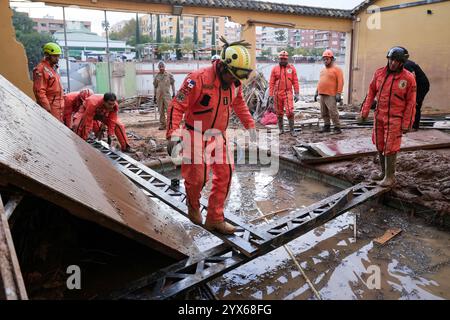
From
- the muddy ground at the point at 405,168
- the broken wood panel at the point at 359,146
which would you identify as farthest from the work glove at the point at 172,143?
the broken wood panel at the point at 359,146

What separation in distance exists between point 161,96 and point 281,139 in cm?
367

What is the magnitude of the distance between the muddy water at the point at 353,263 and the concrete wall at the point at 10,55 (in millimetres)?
4985

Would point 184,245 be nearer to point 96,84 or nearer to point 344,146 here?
point 344,146

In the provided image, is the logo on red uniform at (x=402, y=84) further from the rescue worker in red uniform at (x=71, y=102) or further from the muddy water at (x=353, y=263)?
the rescue worker in red uniform at (x=71, y=102)

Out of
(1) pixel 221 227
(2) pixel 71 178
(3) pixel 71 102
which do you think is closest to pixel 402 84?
(1) pixel 221 227

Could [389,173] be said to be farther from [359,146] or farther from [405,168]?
[359,146]

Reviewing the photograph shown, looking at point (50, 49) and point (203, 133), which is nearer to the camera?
point (203, 133)

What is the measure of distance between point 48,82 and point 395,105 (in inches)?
198

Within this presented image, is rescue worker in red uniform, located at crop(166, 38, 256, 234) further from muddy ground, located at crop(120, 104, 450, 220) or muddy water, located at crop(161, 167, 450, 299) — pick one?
muddy ground, located at crop(120, 104, 450, 220)

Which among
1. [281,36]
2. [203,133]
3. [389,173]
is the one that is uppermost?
[281,36]

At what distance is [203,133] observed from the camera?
3.25 meters

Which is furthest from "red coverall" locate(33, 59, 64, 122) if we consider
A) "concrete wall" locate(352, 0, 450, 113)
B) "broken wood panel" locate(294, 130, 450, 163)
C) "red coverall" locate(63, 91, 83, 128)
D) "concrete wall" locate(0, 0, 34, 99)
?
"concrete wall" locate(352, 0, 450, 113)

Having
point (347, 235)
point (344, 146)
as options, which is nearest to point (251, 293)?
point (347, 235)
